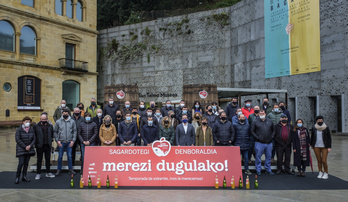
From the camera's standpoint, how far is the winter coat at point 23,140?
313 inches

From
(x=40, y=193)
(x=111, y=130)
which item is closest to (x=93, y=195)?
(x=40, y=193)

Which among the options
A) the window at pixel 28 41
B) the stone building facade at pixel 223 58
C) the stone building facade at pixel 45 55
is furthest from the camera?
the window at pixel 28 41

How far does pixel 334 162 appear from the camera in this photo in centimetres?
1053

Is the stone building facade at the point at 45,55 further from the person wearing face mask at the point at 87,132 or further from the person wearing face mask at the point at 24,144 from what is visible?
the person wearing face mask at the point at 24,144

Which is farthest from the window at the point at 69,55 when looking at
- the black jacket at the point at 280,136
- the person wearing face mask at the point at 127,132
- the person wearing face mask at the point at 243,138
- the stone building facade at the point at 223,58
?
the black jacket at the point at 280,136

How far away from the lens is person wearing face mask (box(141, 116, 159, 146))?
9.30m

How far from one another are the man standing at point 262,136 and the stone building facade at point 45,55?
20934 mm

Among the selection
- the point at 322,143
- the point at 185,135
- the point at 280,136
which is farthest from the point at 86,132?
the point at 322,143

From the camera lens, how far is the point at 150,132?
9328 millimetres

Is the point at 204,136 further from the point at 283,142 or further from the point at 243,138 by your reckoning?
the point at 283,142

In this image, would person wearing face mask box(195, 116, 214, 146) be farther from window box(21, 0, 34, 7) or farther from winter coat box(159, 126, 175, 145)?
window box(21, 0, 34, 7)

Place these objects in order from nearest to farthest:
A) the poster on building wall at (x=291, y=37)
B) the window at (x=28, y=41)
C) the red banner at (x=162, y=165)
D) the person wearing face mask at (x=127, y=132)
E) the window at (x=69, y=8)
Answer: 1. the red banner at (x=162, y=165)
2. the person wearing face mask at (x=127, y=132)
3. the poster on building wall at (x=291, y=37)
4. the window at (x=28, y=41)
5. the window at (x=69, y=8)

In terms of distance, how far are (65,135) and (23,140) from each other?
1.16 metres

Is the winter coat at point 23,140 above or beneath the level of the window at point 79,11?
beneath
